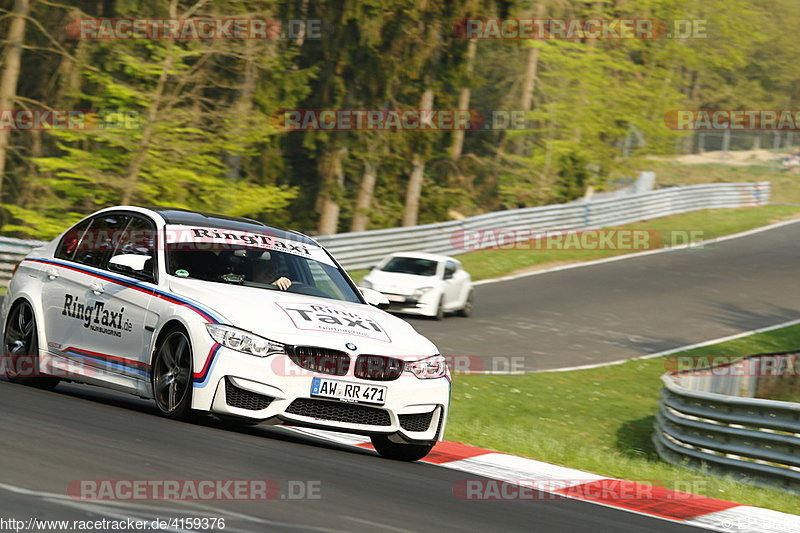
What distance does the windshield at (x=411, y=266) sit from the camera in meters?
24.3

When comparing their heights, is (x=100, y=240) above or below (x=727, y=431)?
above

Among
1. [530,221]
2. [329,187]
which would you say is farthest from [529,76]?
[530,221]

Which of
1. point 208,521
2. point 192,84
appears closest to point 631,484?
point 208,521

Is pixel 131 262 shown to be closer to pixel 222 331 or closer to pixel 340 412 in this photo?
pixel 222 331

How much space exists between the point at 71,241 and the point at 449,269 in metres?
15.4

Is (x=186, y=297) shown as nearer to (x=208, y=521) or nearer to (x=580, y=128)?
(x=208, y=521)

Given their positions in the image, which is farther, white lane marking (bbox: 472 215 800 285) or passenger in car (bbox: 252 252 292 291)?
white lane marking (bbox: 472 215 800 285)

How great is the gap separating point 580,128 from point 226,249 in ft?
131

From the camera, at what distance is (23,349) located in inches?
374

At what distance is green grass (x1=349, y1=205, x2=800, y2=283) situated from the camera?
31.4 m
